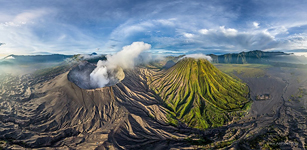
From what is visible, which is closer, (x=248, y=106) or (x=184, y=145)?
(x=184, y=145)

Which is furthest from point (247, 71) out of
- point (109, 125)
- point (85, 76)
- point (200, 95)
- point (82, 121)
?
point (82, 121)

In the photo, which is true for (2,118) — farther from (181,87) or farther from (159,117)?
(181,87)

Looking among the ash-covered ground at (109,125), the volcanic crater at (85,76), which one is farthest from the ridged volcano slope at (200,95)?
the volcanic crater at (85,76)

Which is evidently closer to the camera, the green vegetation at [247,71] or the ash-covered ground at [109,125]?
the ash-covered ground at [109,125]

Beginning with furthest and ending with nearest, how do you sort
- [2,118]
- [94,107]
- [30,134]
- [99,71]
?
[99,71] < [94,107] < [2,118] < [30,134]

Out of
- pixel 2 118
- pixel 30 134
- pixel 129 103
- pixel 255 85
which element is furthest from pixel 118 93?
pixel 255 85

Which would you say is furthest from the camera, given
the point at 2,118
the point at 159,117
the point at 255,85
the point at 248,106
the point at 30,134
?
the point at 255,85

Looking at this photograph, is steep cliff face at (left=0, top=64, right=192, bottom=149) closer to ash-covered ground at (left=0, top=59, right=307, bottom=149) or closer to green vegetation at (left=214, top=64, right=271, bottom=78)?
ash-covered ground at (left=0, top=59, right=307, bottom=149)

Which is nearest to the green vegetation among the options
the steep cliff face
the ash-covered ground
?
the ash-covered ground

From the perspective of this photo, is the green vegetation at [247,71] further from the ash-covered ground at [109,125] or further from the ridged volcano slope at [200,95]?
the ash-covered ground at [109,125]
